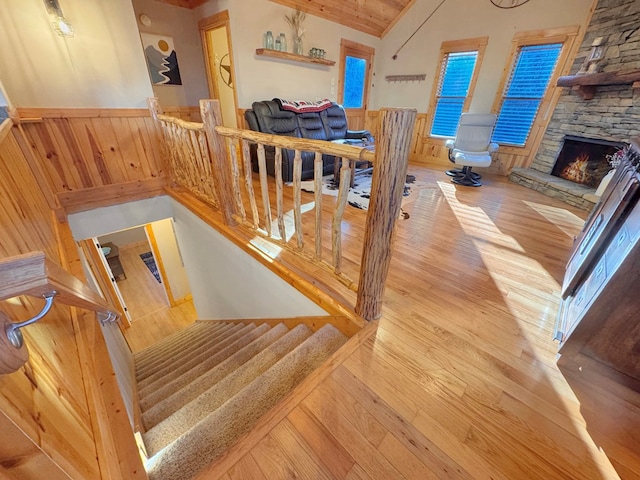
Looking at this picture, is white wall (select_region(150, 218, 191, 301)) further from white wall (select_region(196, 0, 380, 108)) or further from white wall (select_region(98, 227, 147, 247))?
white wall (select_region(196, 0, 380, 108))

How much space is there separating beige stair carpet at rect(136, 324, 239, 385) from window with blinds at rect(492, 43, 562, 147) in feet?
16.1

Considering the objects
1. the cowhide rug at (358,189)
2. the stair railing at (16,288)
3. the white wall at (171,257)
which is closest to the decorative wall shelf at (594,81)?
the cowhide rug at (358,189)

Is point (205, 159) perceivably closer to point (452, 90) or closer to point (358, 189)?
point (358, 189)

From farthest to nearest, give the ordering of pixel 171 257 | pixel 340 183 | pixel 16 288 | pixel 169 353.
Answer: pixel 171 257 < pixel 169 353 < pixel 340 183 < pixel 16 288

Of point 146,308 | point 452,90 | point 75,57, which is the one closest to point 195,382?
point 75,57

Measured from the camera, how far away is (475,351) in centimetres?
128

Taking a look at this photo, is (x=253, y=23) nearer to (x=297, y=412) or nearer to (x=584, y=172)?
(x=297, y=412)

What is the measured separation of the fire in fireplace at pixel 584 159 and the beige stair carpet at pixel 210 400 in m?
4.11

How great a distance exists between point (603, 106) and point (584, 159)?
0.61 metres

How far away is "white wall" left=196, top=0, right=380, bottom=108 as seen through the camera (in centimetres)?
355

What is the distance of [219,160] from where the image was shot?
199 cm

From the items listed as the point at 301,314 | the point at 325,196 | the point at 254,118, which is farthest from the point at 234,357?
the point at 254,118

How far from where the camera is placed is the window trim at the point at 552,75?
11.6ft

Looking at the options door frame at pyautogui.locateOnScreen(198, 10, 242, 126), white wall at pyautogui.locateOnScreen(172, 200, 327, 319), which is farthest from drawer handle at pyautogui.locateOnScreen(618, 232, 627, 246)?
door frame at pyautogui.locateOnScreen(198, 10, 242, 126)
